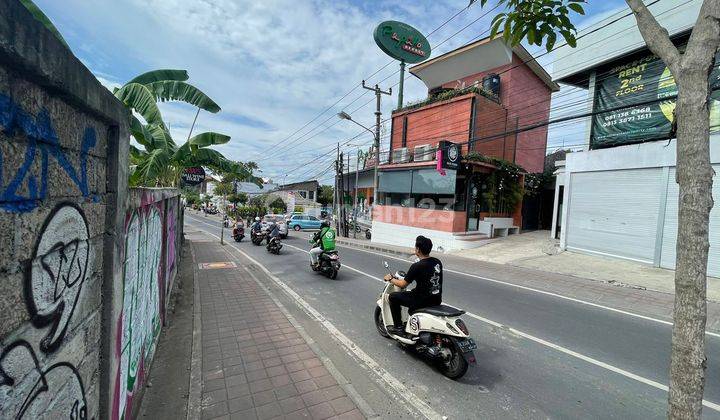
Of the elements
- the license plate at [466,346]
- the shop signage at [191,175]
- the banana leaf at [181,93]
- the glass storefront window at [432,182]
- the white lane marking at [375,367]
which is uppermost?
the banana leaf at [181,93]

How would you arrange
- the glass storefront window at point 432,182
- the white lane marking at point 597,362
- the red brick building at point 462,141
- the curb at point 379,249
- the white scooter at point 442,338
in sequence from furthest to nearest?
1. the red brick building at point 462,141
2. the glass storefront window at point 432,182
3. the curb at point 379,249
4. the white scooter at point 442,338
5. the white lane marking at point 597,362

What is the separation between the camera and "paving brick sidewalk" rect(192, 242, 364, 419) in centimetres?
341

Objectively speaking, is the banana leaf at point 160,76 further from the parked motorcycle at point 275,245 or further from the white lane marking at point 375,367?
the parked motorcycle at point 275,245

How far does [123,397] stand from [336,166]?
975 inches

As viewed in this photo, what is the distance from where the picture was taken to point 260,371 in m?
4.13

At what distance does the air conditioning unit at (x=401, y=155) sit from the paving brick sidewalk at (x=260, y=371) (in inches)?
657

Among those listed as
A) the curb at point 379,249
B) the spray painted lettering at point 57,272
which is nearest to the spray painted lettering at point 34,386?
the spray painted lettering at point 57,272

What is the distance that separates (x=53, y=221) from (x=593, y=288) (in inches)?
435

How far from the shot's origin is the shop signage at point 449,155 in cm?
1638

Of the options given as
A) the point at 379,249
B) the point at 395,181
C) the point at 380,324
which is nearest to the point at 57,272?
the point at 380,324

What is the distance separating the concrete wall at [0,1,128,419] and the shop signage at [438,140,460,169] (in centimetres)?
1541

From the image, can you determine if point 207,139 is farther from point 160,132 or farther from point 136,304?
point 136,304

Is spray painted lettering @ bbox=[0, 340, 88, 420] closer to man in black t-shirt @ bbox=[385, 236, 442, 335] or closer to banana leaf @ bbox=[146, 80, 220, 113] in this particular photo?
man in black t-shirt @ bbox=[385, 236, 442, 335]

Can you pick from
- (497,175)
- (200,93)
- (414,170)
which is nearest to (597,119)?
(497,175)
